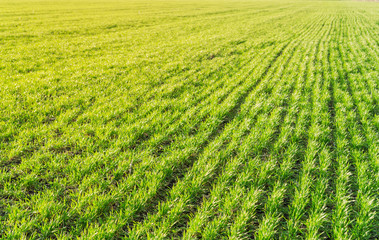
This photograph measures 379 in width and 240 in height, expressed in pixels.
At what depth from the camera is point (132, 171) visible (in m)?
4.41

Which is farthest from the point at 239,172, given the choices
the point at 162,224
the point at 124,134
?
the point at 124,134

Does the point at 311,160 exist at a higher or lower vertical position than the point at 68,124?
lower

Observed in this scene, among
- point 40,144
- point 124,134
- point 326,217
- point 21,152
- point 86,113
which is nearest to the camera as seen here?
point 326,217

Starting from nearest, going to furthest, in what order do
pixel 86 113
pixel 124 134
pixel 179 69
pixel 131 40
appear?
pixel 124 134, pixel 86 113, pixel 179 69, pixel 131 40

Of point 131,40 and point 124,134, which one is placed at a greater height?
point 131,40

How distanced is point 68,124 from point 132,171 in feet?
9.73

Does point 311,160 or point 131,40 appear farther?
point 131,40

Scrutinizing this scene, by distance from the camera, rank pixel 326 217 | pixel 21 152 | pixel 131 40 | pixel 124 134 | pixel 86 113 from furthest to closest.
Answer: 1. pixel 131 40
2. pixel 86 113
3. pixel 124 134
4. pixel 21 152
5. pixel 326 217

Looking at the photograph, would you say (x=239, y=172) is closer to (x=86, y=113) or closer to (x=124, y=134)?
(x=124, y=134)

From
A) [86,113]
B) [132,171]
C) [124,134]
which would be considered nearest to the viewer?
[132,171]

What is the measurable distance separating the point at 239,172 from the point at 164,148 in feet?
6.06

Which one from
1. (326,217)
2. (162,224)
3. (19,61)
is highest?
(19,61)

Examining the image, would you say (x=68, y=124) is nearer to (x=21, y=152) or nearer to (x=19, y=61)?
(x=21, y=152)

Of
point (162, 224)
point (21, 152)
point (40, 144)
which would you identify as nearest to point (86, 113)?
point (40, 144)
